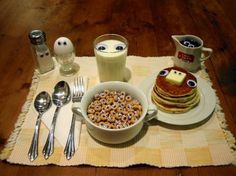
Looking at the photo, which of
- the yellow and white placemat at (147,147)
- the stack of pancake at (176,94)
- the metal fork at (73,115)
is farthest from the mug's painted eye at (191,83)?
the metal fork at (73,115)

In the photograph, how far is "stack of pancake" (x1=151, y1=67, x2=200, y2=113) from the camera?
799 millimetres

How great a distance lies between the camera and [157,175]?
69cm

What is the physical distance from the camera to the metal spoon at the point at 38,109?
0.74 metres

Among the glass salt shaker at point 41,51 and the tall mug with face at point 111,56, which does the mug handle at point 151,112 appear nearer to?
the tall mug with face at point 111,56

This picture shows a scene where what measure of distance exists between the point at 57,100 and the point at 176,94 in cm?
38

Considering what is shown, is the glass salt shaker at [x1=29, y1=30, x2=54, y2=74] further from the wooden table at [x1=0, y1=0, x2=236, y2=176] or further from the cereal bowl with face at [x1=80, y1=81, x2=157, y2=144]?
the cereal bowl with face at [x1=80, y1=81, x2=157, y2=144]

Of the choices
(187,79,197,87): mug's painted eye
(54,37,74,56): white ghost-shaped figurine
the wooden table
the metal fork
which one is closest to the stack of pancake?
(187,79,197,87): mug's painted eye

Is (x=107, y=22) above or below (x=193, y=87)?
below

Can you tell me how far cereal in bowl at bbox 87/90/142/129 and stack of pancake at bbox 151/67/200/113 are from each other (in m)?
0.08

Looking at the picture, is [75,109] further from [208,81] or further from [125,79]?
[208,81]

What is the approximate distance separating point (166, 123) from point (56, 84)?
0.41m

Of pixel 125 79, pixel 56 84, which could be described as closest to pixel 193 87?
pixel 125 79

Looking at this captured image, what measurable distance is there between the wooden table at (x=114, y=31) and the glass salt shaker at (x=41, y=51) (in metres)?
0.06

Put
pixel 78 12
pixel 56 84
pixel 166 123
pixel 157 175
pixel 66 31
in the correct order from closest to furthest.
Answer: pixel 157 175 → pixel 166 123 → pixel 56 84 → pixel 66 31 → pixel 78 12
